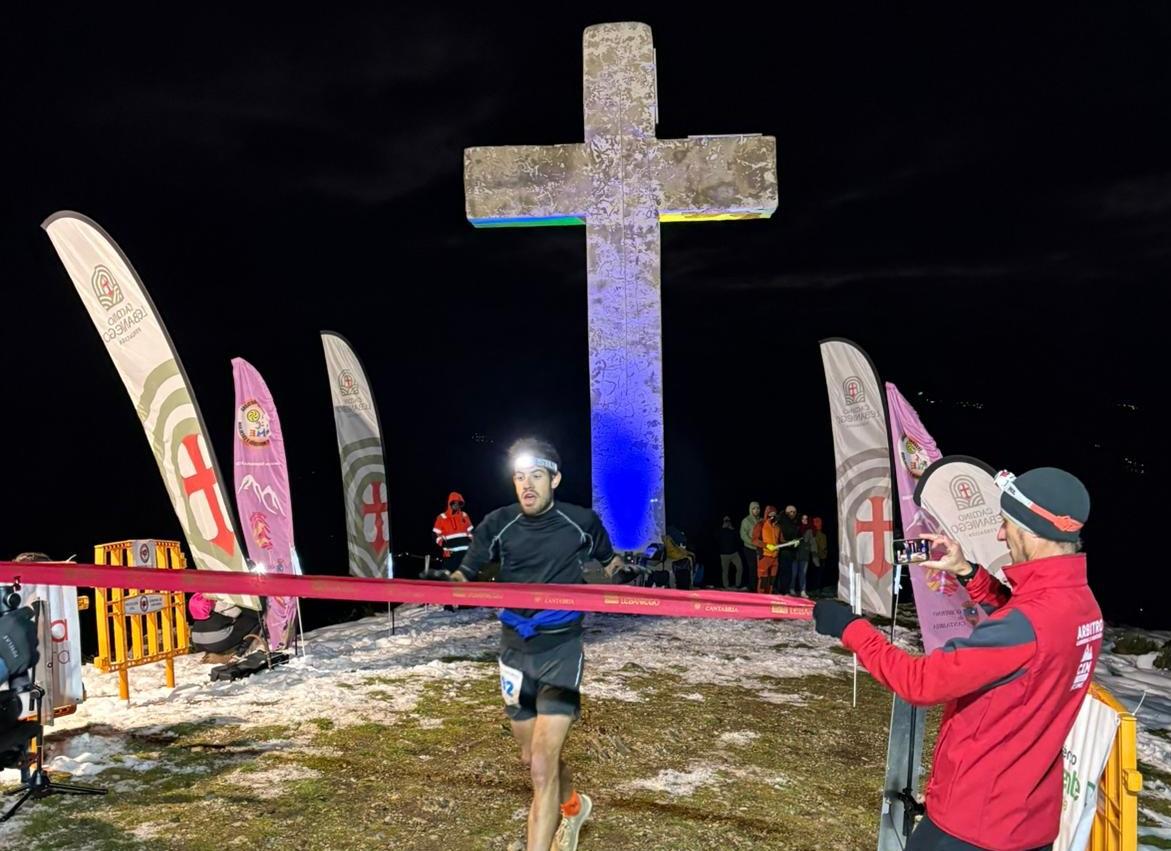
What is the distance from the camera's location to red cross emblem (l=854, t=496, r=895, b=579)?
973 cm

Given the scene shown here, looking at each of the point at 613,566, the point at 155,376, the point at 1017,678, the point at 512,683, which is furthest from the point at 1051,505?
the point at 155,376

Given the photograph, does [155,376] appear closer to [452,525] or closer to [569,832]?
[452,525]

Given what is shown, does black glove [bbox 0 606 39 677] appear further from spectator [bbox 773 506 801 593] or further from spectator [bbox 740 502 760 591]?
spectator [bbox 773 506 801 593]

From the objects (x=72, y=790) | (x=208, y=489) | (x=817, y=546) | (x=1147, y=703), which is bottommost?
(x=1147, y=703)

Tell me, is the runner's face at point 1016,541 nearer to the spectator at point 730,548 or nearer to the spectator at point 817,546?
the spectator at point 730,548

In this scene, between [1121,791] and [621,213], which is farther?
[621,213]

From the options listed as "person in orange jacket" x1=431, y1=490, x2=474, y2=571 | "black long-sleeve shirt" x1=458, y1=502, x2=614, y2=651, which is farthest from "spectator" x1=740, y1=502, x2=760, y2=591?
"black long-sleeve shirt" x1=458, y1=502, x2=614, y2=651

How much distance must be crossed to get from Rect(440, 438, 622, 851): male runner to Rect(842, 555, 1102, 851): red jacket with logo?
200 centimetres

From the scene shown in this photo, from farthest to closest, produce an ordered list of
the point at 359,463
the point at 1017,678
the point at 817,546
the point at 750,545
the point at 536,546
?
the point at 817,546 → the point at 750,545 → the point at 359,463 → the point at 536,546 → the point at 1017,678

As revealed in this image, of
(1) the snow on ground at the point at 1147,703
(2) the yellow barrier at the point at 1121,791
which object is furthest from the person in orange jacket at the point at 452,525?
(2) the yellow barrier at the point at 1121,791

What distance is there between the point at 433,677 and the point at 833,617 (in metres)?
5.99

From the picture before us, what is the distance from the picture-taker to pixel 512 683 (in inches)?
167

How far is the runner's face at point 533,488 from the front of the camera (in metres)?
4.30

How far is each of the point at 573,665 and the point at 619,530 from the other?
780cm
